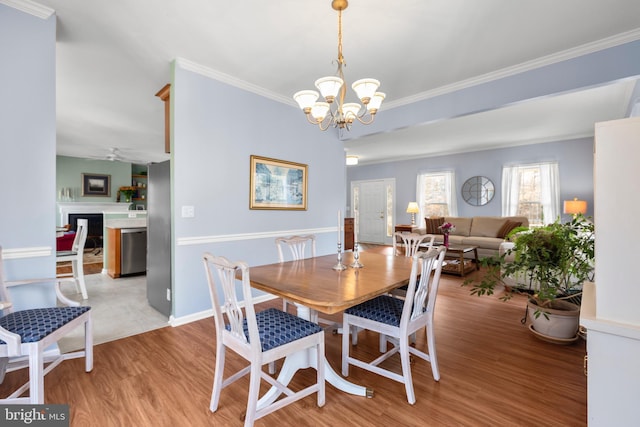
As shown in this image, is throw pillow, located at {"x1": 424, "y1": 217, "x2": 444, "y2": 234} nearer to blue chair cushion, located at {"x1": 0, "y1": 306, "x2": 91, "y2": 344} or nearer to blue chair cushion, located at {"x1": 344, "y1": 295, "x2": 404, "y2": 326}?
blue chair cushion, located at {"x1": 344, "y1": 295, "x2": 404, "y2": 326}

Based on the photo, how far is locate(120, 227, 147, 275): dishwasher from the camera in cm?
457

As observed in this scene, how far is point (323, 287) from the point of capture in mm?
1658

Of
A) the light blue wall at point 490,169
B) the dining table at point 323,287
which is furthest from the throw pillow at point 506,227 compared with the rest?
the dining table at point 323,287

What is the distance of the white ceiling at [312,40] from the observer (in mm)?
2115

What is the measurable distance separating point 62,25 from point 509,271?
408 centimetres

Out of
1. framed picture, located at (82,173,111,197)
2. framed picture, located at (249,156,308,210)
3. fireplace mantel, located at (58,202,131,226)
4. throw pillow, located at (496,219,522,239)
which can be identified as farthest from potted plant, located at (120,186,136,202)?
throw pillow, located at (496,219,522,239)

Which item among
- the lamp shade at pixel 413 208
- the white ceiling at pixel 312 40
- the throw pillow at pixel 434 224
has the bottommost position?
the throw pillow at pixel 434 224

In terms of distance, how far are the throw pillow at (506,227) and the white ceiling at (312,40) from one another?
2.44 m

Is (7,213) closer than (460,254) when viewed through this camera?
Yes

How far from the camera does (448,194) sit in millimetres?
7547

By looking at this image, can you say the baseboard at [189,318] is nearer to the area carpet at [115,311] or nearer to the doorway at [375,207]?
the area carpet at [115,311]

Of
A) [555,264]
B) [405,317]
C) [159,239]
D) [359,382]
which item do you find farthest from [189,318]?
[555,264]

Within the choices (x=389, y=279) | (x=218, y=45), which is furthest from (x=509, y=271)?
(x=218, y=45)

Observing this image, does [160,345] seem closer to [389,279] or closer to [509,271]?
[389,279]
